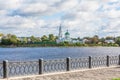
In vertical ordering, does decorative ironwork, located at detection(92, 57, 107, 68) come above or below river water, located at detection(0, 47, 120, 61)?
above

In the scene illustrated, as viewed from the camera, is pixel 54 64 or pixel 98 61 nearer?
pixel 54 64

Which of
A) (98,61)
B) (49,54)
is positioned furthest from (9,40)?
(98,61)

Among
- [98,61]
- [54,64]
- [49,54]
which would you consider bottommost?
[49,54]

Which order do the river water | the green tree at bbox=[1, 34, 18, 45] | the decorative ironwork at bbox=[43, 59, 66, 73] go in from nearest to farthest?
the decorative ironwork at bbox=[43, 59, 66, 73] → the river water → the green tree at bbox=[1, 34, 18, 45]

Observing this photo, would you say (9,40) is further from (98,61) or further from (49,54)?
(98,61)

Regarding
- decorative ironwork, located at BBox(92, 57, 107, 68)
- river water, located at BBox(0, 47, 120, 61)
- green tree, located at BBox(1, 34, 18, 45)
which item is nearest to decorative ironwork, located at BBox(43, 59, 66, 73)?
decorative ironwork, located at BBox(92, 57, 107, 68)

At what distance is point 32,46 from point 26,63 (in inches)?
5847

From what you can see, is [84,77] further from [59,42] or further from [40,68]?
[59,42]

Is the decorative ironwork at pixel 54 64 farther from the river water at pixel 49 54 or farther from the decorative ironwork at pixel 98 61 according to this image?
the river water at pixel 49 54

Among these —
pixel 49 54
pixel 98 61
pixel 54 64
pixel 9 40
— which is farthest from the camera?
pixel 9 40

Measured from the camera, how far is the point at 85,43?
164 m

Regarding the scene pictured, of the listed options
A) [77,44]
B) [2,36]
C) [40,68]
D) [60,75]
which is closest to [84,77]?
[60,75]

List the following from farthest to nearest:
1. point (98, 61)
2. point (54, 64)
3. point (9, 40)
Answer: point (9, 40) → point (98, 61) → point (54, 64)

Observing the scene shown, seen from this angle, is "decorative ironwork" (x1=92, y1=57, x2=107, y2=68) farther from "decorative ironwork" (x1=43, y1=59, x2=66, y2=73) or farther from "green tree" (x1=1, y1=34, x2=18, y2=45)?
"green tree" (x1=1, y1=34, x2=18, y2=45)
